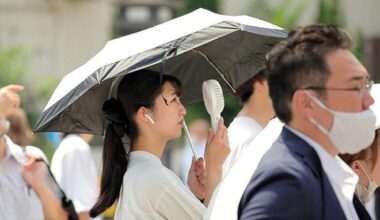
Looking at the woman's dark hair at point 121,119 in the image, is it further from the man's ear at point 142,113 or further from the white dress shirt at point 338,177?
the white dress shirt at point 338,177

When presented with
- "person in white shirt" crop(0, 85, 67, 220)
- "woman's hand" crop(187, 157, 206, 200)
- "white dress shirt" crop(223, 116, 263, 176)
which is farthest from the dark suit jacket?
"person in white shirt" crop(0, 85, 67, 220)

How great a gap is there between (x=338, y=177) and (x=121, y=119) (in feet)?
5.25

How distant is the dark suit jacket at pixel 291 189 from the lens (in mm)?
3199

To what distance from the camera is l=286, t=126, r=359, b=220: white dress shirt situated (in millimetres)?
3354

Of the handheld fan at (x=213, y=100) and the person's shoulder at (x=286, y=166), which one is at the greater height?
the person's shoulder at (x=286, y=166)

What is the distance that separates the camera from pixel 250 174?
11.3ft

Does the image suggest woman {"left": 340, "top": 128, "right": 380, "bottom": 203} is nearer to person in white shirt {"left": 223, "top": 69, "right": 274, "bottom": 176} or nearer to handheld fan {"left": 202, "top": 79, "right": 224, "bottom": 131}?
handheld fan {"left": 202, "top": 79, "right": 224, "bottom": 131}

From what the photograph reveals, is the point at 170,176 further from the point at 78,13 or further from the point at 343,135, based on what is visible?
the point at 78,13

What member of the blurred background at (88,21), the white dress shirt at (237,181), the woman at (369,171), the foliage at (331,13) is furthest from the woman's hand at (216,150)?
the foliage at (331,13)

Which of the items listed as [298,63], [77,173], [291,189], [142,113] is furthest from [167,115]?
[77,173]

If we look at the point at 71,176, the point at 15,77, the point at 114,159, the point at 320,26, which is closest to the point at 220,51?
the point at 114,159

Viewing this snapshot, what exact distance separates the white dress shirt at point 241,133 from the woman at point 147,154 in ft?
2.02

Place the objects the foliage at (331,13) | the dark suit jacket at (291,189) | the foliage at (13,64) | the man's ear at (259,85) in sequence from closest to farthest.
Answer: the dark suit jacket at (291,189)
the man's ear at (259,85)
the foliage at (13,64)
the foliage at (331,13)

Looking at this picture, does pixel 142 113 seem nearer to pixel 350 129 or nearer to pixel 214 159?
pixel 214 159
